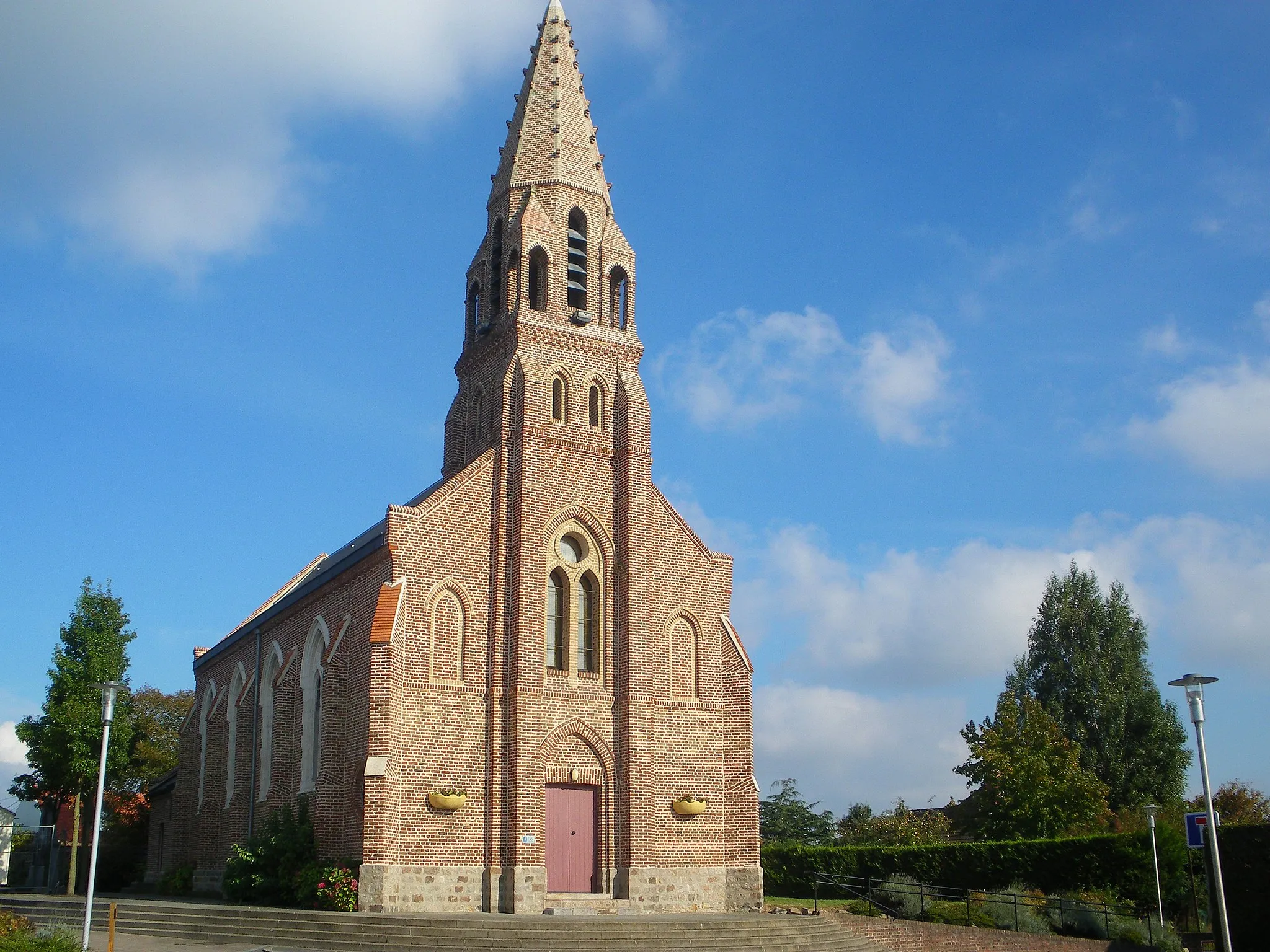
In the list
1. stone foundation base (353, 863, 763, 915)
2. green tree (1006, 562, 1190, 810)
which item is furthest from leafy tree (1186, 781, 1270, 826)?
stone foundation base (353, 863, 763, 915)

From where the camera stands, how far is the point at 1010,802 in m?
44.5

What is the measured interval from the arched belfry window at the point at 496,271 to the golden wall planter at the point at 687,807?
43.5 feet

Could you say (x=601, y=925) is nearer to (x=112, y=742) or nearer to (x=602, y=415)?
(x=602, y=415)

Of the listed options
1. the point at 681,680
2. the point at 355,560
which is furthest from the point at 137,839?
the point at 681,680

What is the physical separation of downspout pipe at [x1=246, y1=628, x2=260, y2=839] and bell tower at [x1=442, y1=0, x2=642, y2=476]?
862 centimetres

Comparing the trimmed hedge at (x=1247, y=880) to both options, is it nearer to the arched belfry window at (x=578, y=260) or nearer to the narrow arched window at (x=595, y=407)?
the narrow arched window at (x=595, y=407)

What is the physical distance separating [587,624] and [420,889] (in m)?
7.13

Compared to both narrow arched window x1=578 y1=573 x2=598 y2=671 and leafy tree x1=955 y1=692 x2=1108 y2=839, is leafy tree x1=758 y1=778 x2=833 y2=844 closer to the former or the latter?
leafy tree x1=955 y1=692 x2=1108 y2=839

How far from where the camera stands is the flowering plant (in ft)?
78.5

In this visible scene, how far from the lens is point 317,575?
3089cm

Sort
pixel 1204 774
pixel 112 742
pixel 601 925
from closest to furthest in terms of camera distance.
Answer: pixel 1204 774
pixel 601 925
pixel 112 742


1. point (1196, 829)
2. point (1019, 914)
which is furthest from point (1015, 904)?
point (1196, 829)

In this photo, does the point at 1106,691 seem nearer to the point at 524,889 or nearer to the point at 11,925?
the point at 524,889

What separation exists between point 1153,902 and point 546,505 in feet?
66.9
